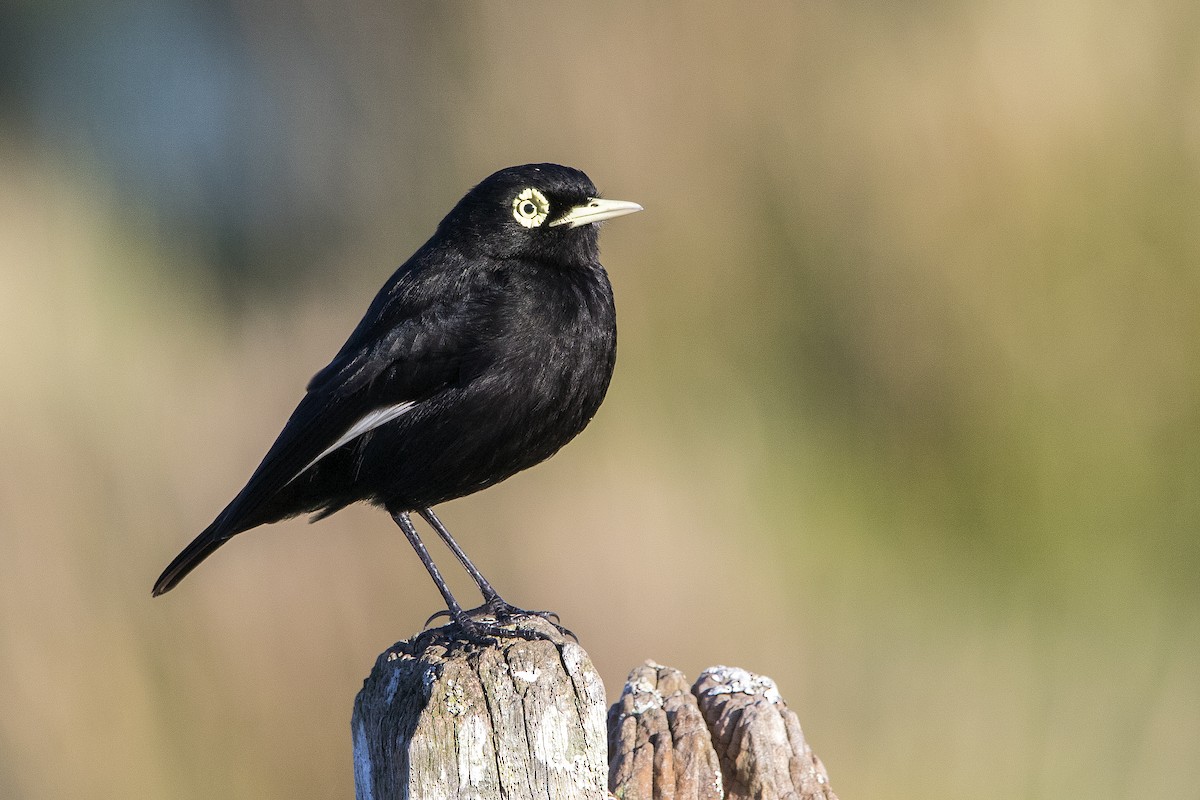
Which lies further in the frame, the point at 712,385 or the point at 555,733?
the point at 712,385

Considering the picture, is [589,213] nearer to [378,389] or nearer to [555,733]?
[378,389]

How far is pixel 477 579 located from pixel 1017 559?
298 cm

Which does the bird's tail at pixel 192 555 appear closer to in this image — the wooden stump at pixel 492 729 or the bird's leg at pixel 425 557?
the bird's leg at pixel 425 557

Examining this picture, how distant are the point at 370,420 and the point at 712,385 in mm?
2535

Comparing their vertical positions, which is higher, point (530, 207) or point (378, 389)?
point (530, 207)

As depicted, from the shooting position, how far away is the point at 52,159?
6.55 meters

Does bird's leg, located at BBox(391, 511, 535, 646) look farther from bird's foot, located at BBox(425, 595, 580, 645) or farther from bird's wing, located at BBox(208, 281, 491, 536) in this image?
bird's wing, located at BBox(208, 281, 491, 536)

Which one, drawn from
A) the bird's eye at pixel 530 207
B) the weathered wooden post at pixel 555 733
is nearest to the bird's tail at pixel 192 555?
the weathered wooden post at pixel 555 733

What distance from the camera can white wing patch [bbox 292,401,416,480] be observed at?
411 centimetres

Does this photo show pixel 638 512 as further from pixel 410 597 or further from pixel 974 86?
pixel 974 86

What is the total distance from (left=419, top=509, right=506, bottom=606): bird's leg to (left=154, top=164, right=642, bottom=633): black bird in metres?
0.01

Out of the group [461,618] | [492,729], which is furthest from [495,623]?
[492,729]

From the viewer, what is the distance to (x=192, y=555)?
4191mm

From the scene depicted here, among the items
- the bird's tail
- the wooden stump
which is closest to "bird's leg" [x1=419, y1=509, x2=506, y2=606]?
the bird's tail
